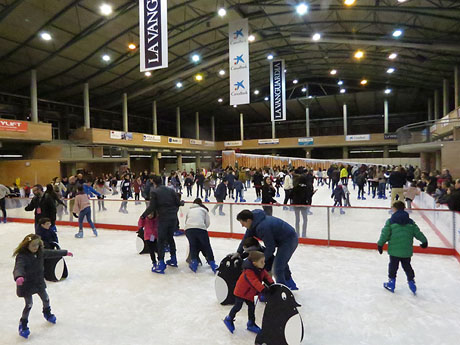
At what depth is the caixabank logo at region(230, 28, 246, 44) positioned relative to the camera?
13.5m

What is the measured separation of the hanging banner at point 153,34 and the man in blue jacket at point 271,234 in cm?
661

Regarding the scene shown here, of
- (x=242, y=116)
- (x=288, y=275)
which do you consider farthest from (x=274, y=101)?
(x=242, y=116)

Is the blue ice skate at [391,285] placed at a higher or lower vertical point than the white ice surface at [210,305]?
higher

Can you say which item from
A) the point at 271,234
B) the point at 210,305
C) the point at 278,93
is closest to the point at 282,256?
the point at 271,234

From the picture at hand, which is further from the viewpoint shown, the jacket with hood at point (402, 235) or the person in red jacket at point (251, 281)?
the jacket with hood at point (402, 235)

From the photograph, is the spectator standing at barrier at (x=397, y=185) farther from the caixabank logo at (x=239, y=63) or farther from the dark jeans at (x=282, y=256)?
the dark jeans at (x=282, y=256)

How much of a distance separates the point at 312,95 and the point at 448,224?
3134 centimetres

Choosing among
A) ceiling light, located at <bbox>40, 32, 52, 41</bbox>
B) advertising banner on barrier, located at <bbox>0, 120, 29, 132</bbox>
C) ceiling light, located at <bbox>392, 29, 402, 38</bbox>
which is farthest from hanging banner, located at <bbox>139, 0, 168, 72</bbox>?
ceiling light, located at <bbox>392, 29, 402, 38</bbox>

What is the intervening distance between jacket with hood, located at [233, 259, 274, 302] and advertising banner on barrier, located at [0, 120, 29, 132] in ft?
63.2

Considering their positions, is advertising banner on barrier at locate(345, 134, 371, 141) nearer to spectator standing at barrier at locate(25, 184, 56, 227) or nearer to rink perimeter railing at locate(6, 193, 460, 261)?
rink perimeter railing at locate(6, 193, 460, 261)

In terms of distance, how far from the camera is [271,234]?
3512mm

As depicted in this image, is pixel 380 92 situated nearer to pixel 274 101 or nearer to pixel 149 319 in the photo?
pixel 274 101

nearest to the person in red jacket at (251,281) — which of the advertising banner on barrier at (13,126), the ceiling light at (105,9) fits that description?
the ceiling light at (105,9)

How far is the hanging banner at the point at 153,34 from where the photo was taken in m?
8.71
